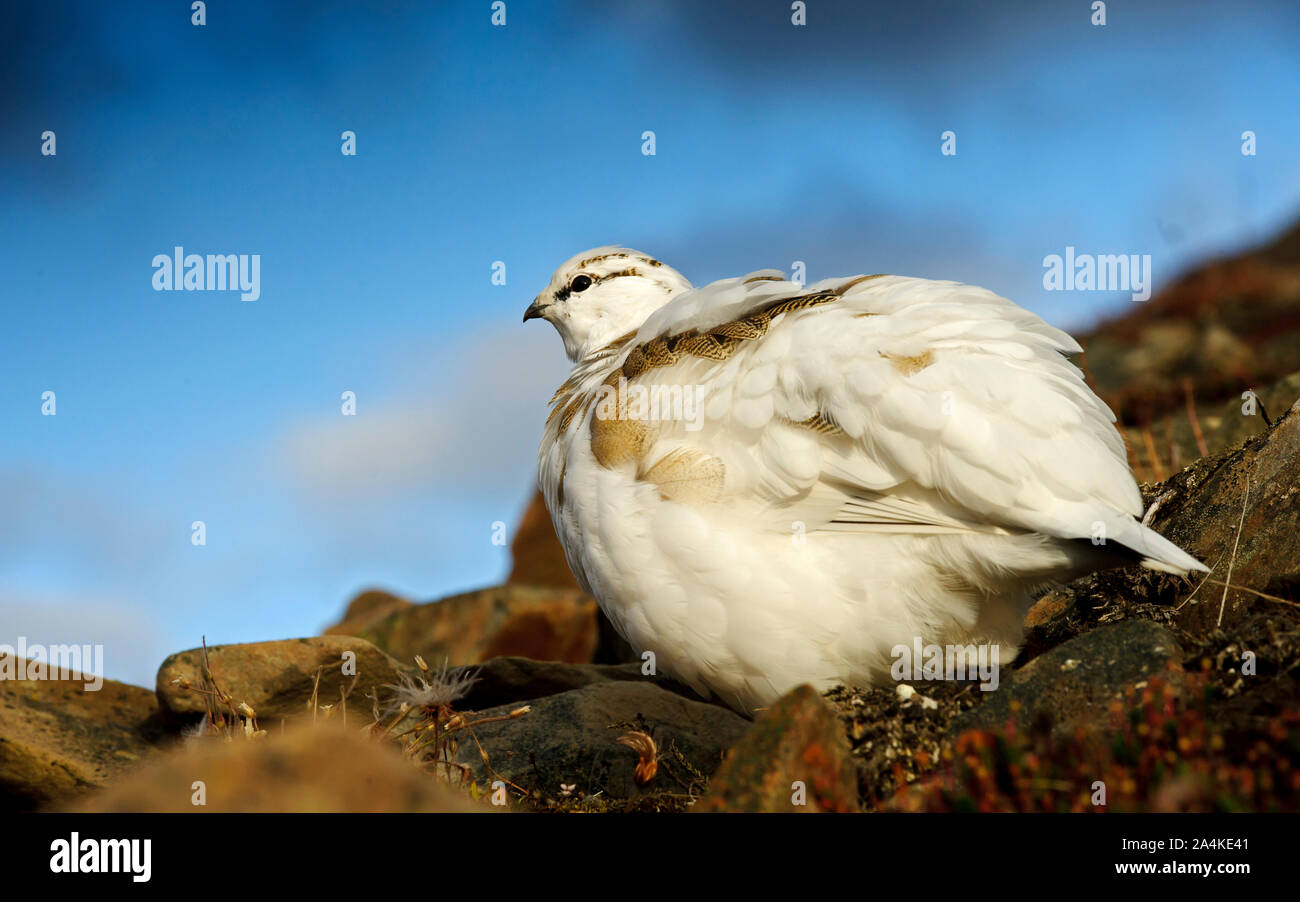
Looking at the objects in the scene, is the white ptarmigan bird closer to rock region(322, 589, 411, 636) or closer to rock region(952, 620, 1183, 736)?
rock region(952, 620, 1183, 736)

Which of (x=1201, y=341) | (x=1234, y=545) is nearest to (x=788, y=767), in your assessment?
(x=1234, y=545)

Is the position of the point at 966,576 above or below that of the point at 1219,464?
below

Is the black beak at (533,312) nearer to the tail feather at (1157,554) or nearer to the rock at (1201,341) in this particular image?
the tail feather at (1157,554)

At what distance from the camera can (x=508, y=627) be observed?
10.3 meters

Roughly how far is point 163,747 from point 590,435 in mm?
3921

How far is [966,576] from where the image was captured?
432cm

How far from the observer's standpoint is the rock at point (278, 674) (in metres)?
6.29

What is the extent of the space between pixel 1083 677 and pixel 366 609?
12.5 metres

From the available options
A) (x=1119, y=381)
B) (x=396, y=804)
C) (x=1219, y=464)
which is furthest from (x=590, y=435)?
(x=1119, y=381)

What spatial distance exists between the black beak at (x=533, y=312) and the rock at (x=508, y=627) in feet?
12.3

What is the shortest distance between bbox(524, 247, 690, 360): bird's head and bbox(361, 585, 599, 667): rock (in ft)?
12.9

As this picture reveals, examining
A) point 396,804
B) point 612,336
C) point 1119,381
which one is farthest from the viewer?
point 1119,381

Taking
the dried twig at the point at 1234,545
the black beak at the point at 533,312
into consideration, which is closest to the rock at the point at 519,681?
the black beak at the point at 533,312
